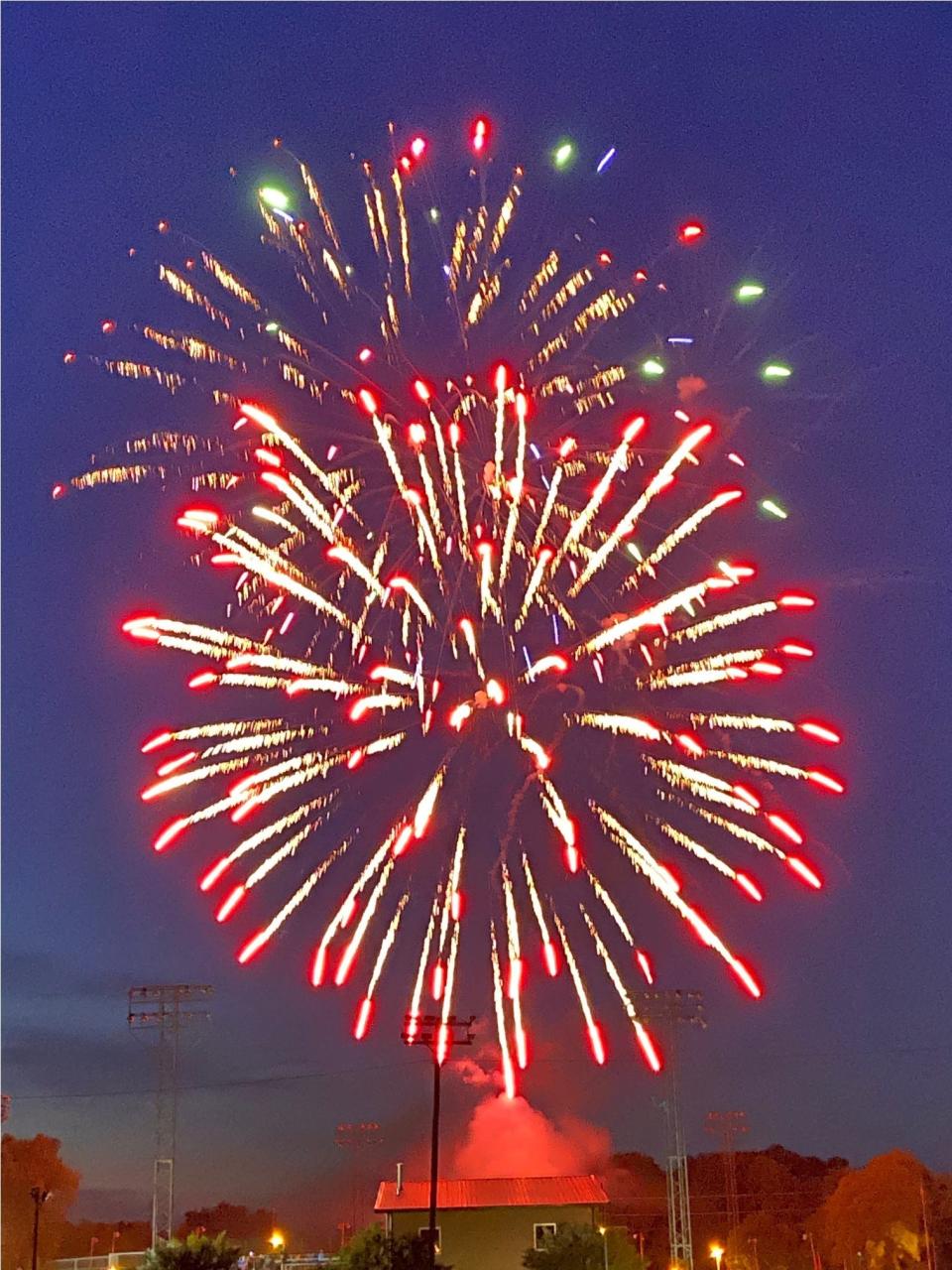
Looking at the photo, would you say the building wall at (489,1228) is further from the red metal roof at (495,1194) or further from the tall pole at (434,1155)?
the tall pole at (434,1155)

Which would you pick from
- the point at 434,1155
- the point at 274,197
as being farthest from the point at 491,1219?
the point at 274,197

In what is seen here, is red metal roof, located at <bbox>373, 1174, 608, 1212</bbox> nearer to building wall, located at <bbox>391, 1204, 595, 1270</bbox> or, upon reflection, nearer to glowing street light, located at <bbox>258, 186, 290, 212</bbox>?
building wall, located at <bbox>391, 1204, 595, 1270</bbox>

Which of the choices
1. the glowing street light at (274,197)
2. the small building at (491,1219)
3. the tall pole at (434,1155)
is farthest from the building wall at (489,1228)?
the glowing street light at (274,197)

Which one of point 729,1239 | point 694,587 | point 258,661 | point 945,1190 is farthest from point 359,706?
point 729,1239

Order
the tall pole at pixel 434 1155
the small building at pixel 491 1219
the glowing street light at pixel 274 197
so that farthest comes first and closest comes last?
the small building at pixel 491 1219
the tall pole at pixel 434 1155
the glowing street light at pixel 274 197

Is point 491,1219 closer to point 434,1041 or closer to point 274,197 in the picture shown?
point 434,1041

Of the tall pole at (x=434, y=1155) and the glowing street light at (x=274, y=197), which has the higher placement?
the glowing street light at (x=274, y=197)

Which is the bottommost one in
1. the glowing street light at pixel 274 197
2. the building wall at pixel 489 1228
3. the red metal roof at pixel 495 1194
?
the building wall at pixel 489 1228
